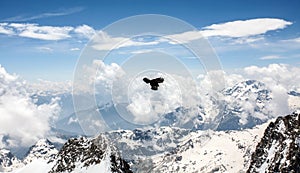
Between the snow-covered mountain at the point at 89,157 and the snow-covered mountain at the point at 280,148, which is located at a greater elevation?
the snow-covered mountain at the point at 89,157

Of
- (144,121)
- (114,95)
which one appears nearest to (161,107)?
(144,121)

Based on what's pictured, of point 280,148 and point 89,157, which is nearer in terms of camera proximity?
point 89,157

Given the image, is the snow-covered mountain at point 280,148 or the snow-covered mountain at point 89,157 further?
the snow-covered mountain at point 280,148

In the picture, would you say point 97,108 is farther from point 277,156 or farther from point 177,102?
point 277,156

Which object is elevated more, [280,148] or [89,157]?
[89,157]

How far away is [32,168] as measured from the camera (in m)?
175

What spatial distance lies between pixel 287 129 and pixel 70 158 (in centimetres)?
6884

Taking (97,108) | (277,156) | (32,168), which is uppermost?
(97,108)

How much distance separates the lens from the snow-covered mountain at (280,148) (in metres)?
108

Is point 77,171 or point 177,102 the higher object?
point 177,102

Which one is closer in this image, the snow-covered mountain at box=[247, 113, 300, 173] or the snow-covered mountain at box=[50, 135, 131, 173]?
the snow-covered mountain at box=[50, 135, 131, 173]

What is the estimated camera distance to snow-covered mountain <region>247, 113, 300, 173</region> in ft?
355

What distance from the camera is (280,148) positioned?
11969 cm

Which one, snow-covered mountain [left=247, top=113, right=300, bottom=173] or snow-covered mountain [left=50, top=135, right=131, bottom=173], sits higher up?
snow-covered mountain [left=50, top=135, right=131, bottom=173]
